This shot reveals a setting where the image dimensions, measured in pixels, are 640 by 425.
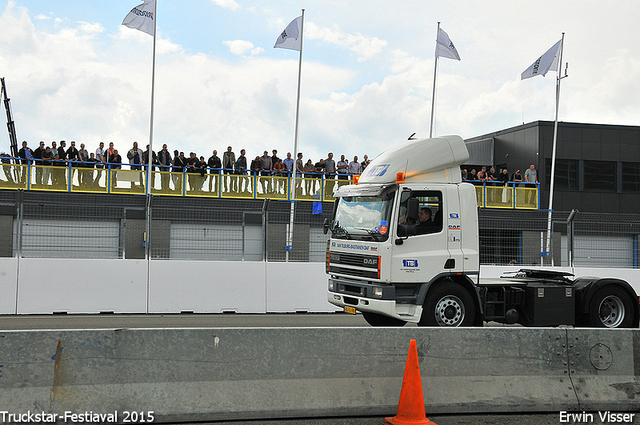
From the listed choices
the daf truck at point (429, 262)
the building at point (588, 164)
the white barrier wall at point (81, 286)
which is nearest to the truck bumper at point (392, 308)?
the daf truck at point (429, 262)

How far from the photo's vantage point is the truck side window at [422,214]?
374 inches

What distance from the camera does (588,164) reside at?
30.1 meters

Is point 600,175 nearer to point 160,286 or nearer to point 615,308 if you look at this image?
point 615,308

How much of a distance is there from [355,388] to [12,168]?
1992 centimetres

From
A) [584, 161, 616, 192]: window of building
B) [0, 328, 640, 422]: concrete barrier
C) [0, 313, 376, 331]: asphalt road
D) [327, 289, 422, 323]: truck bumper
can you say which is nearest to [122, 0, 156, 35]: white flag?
[0, 313, 376, 331]: asphalt road

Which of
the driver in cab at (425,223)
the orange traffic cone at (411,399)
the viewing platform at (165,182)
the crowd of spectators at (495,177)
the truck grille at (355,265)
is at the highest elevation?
the crowd of spectators at (495,177)

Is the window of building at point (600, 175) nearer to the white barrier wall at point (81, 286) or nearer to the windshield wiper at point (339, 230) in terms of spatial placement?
the white barrier wall at point (81, 286)

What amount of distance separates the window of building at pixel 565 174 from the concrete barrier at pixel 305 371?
25.1 metres

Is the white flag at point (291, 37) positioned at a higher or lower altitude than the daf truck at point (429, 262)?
higher

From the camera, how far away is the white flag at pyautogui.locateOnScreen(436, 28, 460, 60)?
83.3 ft

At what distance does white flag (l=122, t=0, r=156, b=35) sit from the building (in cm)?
1828

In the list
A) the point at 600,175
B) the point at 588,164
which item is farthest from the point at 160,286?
the point at 600,175

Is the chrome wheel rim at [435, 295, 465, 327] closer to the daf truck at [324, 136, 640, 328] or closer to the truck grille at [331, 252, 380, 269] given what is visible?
the daf truck at [324, 136, 640, 328]

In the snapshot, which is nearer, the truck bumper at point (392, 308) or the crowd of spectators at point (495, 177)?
the truck bumper at point (392, 308)
